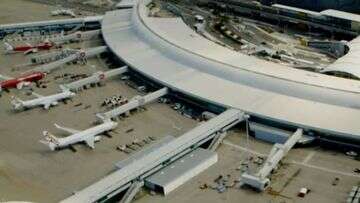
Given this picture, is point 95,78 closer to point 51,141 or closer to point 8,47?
point 51,141

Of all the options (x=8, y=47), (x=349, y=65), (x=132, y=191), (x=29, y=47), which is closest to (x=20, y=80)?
(x=29, y=47)

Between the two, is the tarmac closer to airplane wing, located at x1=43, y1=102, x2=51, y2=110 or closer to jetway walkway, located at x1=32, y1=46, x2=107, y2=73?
airplane wing, located at x1=43, y1=102, x2=51, y2=110

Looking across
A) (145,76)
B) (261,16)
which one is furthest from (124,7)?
(145,76)

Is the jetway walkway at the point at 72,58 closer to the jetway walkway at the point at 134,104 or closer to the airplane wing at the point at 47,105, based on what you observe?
the airplane wing at the point at 47,105

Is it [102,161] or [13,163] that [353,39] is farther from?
[13,163]

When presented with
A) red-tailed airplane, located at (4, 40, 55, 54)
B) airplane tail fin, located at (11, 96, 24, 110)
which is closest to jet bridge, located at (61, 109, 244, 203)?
airplane tail fin, located at (11, 96, 24, 110)

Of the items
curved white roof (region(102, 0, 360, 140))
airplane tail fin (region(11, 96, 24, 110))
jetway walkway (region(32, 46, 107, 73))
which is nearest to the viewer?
curved white roof (region(102, 0, 360, 140))

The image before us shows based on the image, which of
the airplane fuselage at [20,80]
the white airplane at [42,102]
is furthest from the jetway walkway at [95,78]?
the airplane fuselage at [20,80]
